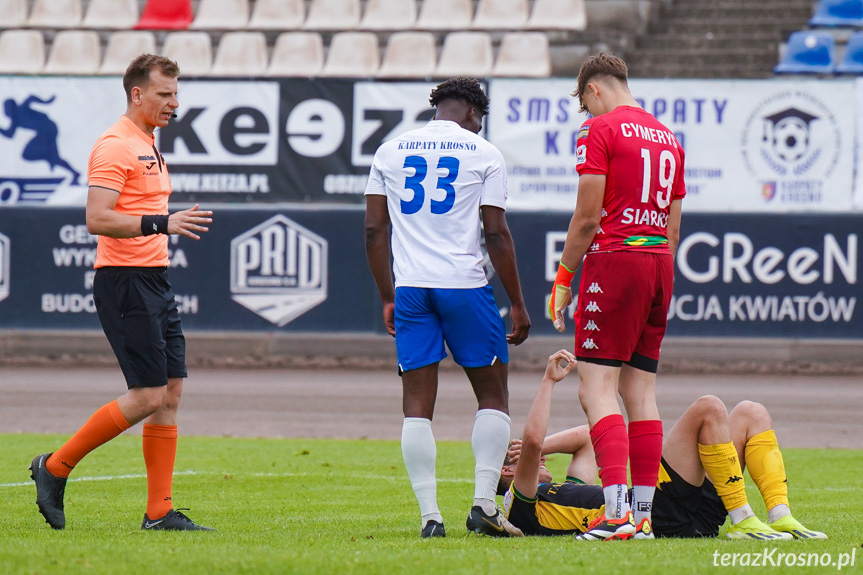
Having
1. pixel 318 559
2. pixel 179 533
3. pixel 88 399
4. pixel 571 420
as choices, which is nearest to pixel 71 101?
pixel 88 399

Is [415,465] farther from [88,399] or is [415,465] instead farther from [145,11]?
[145,11]

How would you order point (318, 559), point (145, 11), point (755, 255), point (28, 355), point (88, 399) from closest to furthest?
point (318, 559), point (88, 399), point (755, 255), point (28, 355), point (145, 11)

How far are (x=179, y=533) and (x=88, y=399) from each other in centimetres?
824

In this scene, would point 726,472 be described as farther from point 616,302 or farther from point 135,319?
point 135,319

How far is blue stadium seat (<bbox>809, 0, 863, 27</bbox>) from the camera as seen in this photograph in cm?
2036

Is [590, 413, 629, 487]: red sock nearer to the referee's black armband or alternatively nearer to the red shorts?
the red shorts

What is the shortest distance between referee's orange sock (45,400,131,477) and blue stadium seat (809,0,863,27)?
678 inches

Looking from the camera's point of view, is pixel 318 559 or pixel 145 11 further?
pixel 145 11

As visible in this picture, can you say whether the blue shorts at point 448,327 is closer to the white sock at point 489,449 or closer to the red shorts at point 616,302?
the white sock at point 489,449

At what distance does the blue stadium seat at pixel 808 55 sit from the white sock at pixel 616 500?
50.4 ft

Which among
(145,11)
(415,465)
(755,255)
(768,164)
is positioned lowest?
(415,465)

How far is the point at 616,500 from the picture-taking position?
5.31 m

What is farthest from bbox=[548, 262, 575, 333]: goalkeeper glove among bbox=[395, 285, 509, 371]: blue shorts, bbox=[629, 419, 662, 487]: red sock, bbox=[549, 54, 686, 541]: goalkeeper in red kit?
bbox=[629, 419, 662, 487]: red sock

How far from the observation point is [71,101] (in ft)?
58.1
